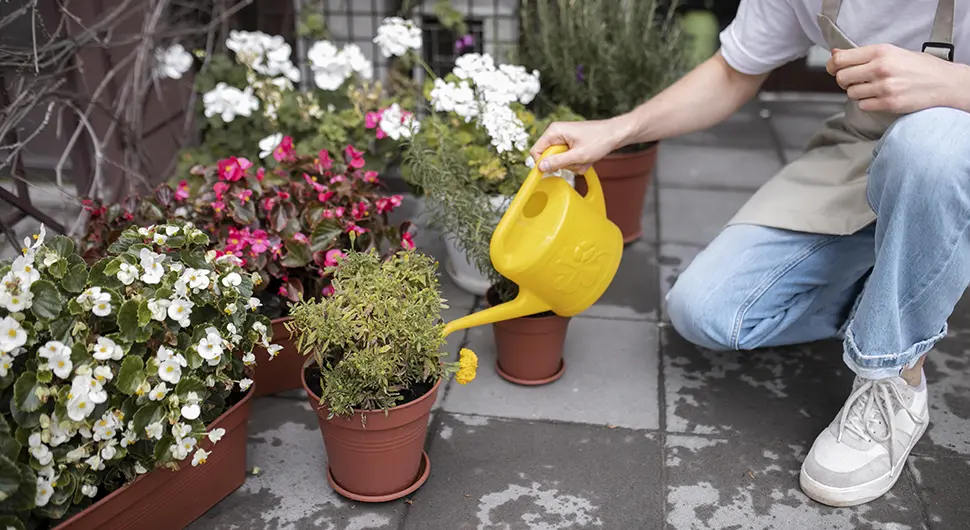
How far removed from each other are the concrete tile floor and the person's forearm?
568 millimetres

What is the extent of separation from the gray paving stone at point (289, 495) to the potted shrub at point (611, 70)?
1.14 metres

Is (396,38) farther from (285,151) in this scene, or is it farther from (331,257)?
(331,257)

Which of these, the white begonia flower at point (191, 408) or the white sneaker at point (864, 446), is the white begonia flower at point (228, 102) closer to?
the white begonia flower at point (191, 408)

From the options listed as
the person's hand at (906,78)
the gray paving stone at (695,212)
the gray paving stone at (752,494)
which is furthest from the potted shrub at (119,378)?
the gray paving stone at (695,212)

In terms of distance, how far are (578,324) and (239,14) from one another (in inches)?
65.4

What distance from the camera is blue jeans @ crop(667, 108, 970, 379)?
1.56 metres

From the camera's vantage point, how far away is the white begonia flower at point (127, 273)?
4.89 feet

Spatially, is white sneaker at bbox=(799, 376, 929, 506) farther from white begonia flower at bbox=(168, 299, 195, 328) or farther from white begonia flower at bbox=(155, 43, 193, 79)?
white begonia flower at bbox=(155, 43, 193, 79)

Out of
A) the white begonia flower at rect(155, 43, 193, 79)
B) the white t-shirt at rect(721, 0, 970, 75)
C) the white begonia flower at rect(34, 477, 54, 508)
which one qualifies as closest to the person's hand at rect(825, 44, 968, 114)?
the white t-shirt at rect(721, 0, 970, 75)

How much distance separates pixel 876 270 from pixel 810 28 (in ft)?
1.87

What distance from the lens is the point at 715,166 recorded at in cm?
339

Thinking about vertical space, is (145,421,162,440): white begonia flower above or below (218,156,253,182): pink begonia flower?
below

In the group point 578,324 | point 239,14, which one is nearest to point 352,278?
point 578,324

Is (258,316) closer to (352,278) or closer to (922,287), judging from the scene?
(352,278)
